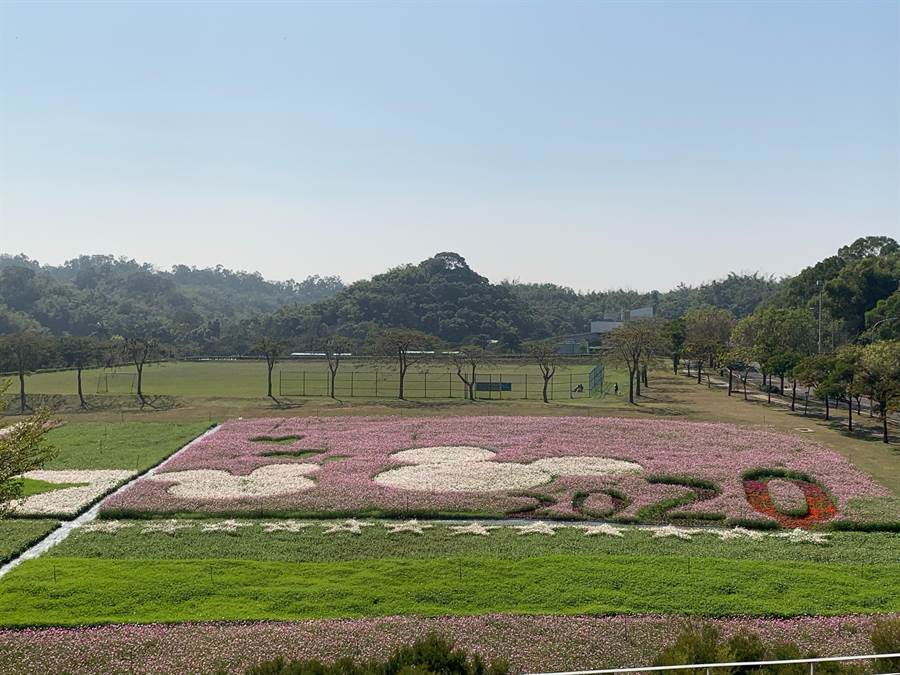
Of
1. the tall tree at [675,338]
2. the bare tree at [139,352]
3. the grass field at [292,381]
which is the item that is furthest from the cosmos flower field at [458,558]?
the tall tree at [675,338]

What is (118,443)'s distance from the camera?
37.2 meters

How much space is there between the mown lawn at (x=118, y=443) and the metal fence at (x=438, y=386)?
16534mm

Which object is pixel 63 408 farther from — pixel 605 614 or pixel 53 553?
pixel 605 614

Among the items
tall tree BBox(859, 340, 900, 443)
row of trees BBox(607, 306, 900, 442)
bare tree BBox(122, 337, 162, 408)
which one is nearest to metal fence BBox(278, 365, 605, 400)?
row of trees BBox(607, 306, 900, 442)

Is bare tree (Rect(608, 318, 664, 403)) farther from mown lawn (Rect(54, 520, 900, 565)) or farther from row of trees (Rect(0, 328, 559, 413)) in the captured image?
mown lawn (Rect(54, 520, 900, 565))

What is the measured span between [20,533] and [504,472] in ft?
56.6

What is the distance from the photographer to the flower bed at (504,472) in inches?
989

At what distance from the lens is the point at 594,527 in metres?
22.9

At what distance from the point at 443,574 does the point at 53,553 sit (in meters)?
11.2

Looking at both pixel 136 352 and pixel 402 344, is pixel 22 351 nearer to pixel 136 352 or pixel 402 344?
pixel 136 352

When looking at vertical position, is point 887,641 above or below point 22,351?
below

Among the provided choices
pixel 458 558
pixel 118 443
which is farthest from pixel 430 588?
pixel 118 443

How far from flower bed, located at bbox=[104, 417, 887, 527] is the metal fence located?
1685cm

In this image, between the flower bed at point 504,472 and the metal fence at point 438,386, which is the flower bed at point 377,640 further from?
the metal fence at point 438,386
